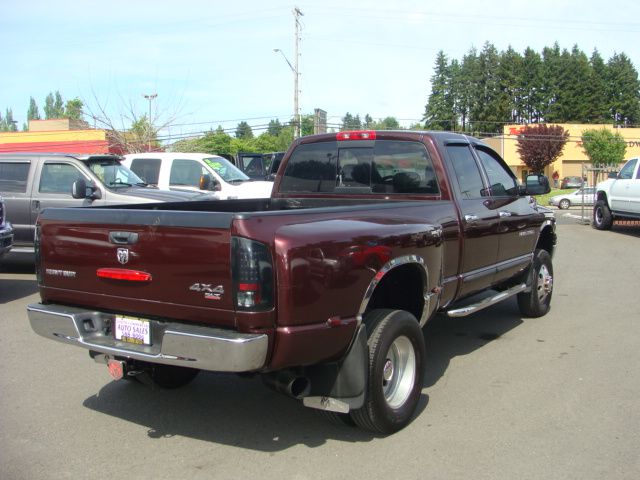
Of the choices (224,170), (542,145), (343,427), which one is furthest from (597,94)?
(343,427)

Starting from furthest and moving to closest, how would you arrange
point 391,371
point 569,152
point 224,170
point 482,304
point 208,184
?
point 569,152
point 224,170
point 208,184
point 482,304
point 391,371

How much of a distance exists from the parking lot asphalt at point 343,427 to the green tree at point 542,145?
6131 centimetres

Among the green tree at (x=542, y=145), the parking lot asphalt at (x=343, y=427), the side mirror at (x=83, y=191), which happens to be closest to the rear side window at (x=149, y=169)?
the side mirror at (x=83, y=191)

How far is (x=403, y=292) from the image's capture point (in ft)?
15.2

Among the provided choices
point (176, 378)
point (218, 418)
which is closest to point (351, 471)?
point (218, 418)

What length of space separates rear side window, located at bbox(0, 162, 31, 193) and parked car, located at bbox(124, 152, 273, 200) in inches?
132

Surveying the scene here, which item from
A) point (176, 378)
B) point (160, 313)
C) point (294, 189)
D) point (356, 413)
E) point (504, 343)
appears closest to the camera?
point (160, 313)

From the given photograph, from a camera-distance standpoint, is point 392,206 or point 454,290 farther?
point 454,290

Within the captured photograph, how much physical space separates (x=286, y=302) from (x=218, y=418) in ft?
5.17

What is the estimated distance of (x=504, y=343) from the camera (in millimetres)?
6367

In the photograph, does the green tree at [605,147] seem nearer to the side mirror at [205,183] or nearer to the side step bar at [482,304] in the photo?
the side mirror at [205,183]

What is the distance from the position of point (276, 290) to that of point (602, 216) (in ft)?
54.3

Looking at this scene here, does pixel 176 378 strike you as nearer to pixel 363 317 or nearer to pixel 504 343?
pixel 363 317

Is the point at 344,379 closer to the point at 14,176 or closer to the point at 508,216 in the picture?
the point at 508,216
